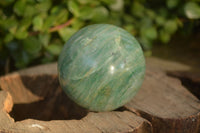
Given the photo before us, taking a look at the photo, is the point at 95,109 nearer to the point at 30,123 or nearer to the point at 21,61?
the point at 30,123

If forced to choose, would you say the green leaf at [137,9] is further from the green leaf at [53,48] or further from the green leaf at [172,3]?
the green leaf at [53,48]

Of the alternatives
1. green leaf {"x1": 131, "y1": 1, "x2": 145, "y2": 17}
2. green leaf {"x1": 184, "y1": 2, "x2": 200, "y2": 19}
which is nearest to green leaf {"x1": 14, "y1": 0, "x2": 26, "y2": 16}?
green leaf {"x1": 131, "y1": 1, "x2": 145, "y2": 17}

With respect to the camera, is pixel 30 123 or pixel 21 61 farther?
pixel 21 61

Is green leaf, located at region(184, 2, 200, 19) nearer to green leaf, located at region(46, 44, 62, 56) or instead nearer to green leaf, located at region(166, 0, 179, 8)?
green leaf, located at region(166, 0, 179, 8)

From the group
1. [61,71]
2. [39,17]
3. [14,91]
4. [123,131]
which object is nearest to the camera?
[123,131]

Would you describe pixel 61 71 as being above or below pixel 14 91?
above

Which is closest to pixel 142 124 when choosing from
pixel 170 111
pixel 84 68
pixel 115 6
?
pixel 170 111

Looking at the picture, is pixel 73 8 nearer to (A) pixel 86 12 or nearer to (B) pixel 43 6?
(A) pixel 86 12
